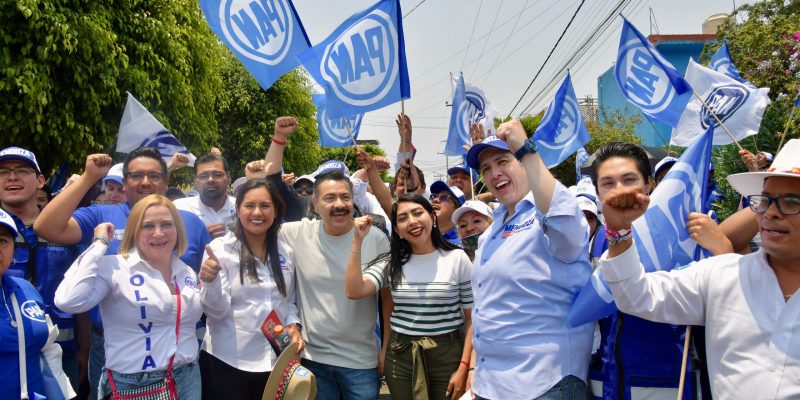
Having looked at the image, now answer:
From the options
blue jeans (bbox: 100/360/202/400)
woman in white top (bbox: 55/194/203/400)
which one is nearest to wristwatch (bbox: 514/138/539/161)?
woman in white top (bbox: 55/194/203/400)

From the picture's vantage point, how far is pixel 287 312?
3428 mm

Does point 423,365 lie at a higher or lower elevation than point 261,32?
lower

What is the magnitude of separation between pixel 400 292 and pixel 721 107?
3794 mm

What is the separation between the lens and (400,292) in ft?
11.3

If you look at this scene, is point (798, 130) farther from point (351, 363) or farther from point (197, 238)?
point (197, 238)

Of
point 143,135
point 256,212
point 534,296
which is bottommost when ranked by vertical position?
point 534,296

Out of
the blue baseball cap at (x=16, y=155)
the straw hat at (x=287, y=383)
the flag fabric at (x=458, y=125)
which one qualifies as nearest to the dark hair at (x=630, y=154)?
the straw hat at (x=287, y=383)

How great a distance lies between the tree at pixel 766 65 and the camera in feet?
20.0

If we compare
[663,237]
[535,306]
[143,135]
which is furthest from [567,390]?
[143,135]

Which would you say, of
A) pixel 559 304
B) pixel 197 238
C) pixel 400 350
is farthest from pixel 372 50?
pixel 559 304

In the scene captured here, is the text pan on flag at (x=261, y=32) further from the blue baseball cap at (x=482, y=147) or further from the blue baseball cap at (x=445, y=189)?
the blue baseball cap at (x=482, y=147)

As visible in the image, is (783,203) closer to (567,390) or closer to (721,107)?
(567,390)

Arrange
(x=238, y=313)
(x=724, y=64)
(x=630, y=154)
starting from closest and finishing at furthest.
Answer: (x=630, y=154), (x=238, y=313), (x=724, y=64)

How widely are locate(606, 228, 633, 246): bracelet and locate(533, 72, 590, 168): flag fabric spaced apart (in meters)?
4.81
